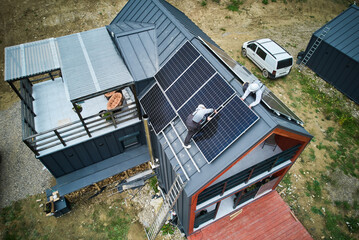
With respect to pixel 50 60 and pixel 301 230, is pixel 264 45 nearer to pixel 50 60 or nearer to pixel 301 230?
pixel 301 230

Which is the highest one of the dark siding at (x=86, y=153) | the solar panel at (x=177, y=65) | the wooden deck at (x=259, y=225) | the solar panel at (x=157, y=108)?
the solar panel at (x=177, y=65)

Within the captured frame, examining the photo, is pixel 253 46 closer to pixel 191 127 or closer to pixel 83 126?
pixel 191 127

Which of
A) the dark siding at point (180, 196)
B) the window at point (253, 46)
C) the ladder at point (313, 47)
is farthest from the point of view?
the window at point (253, 46)

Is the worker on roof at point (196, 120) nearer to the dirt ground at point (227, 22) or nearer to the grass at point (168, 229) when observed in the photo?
the grass at point (168, 229)

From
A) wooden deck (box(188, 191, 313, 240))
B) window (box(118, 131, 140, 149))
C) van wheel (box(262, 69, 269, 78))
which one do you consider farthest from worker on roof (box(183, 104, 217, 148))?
van wheel (box(262, 69, 269, 78))

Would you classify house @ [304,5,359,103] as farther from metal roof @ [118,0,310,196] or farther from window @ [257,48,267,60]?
metal roof @ [118,0,310,196]

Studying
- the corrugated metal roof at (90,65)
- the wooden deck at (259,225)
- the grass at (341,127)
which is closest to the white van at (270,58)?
the grass at (341,127)

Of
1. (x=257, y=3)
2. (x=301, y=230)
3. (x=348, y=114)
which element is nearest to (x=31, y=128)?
(x=301, y=230)
